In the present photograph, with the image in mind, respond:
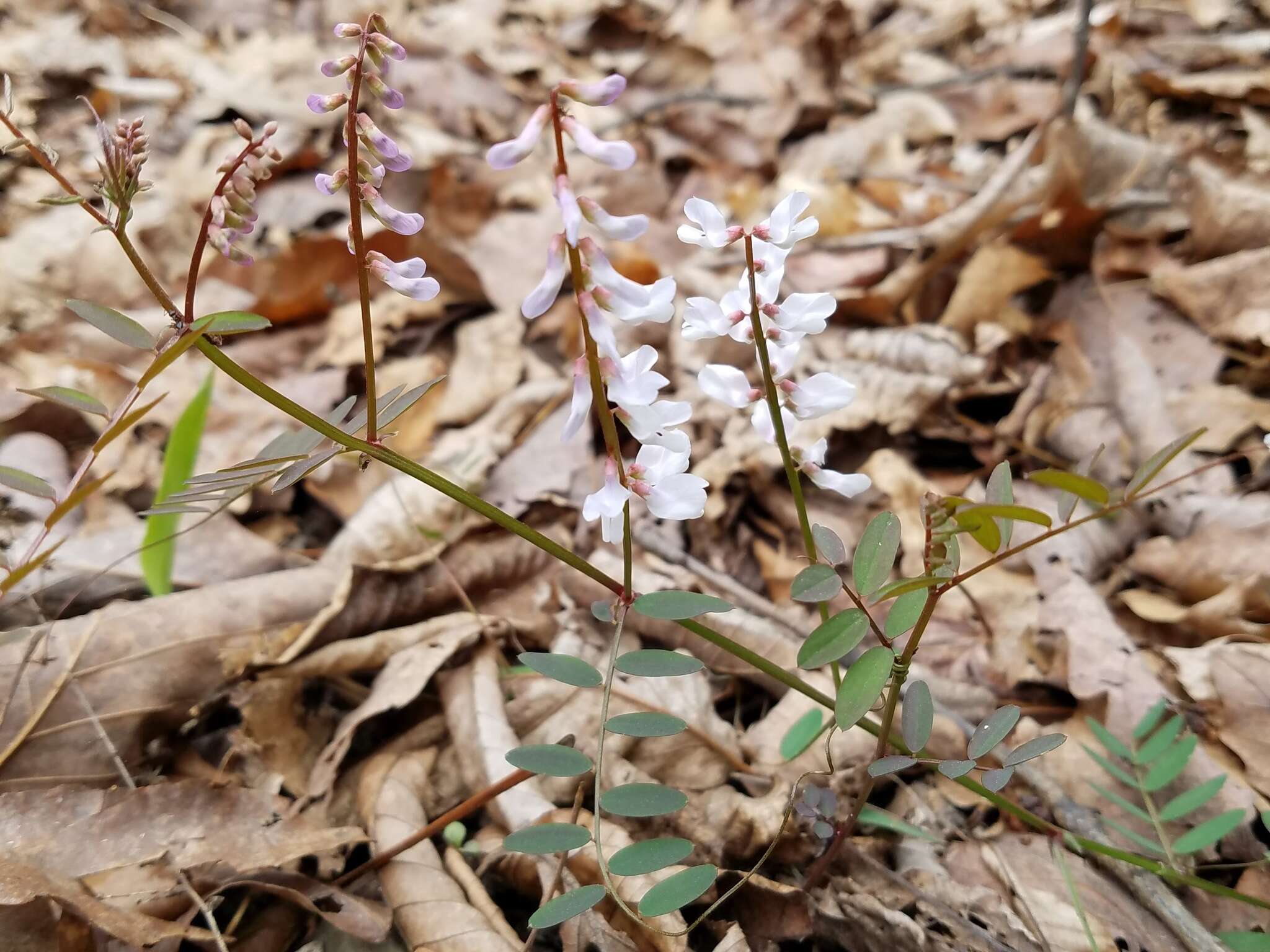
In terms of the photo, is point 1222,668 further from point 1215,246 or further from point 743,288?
point 1215,246

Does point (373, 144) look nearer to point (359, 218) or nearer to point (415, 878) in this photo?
point (359, 218)

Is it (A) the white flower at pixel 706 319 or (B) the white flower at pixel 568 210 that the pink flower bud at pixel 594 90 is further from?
(A) the white flower at pixel 706 319

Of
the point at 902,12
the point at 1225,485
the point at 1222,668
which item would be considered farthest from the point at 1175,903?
the point at 902,12

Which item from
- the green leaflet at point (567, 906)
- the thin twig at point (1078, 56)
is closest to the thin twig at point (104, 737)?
the green leaflet at point (567, 906)

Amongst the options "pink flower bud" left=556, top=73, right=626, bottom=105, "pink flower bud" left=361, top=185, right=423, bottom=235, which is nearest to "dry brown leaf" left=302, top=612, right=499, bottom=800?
"pink flower bud" left=361, top=185, right=423, bottom=235

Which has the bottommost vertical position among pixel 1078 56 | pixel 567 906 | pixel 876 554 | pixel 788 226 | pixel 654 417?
pixel 567 906

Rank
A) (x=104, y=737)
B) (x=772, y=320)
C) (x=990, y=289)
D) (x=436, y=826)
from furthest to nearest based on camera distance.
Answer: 1. (x=990, y=289)
2. (x=104, y=737)
3. (x=436, y=826)
4. (x=772, y=320)

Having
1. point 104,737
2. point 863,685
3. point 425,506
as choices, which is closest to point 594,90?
point 863,685
